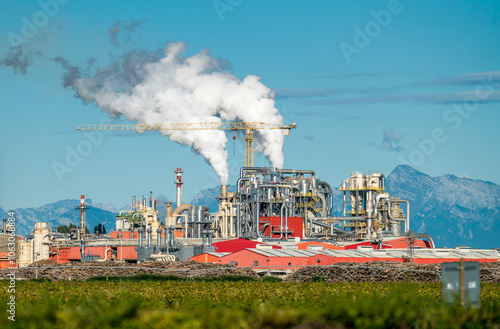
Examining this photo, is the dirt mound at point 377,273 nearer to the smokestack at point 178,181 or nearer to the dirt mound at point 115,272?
the dirt mound at point 115,272

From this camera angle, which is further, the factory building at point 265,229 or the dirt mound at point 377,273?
the factory building at point 265,229

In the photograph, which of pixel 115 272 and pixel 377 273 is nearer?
pixel 377 273

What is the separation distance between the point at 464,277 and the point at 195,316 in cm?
648

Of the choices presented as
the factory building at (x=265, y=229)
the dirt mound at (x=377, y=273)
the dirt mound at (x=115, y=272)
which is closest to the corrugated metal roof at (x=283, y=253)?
the factory building at (x=265, y=229)

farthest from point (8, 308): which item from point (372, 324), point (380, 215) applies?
point (380, 215)

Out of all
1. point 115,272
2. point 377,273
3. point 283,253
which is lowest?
point 115,272

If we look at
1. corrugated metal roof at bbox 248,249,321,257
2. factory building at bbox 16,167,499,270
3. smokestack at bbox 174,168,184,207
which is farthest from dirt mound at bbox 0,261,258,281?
smokestack at bbox 174,168,184,207

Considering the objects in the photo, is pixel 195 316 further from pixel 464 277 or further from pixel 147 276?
pixel 147 276

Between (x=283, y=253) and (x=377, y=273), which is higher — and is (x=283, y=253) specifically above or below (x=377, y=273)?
above

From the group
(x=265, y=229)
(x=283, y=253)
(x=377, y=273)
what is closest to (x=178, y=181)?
(x=265, y=229)

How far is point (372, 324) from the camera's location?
67.5 feet

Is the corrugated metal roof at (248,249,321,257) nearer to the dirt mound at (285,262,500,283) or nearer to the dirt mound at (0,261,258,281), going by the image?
the dirt mound at (0,261,258,281)

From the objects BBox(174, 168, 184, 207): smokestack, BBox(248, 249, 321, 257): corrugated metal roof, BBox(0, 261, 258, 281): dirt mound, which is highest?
BBox(174, 168, 184, 207): smokestack

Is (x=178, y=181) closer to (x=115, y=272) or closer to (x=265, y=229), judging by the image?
(x=265, y=229)
